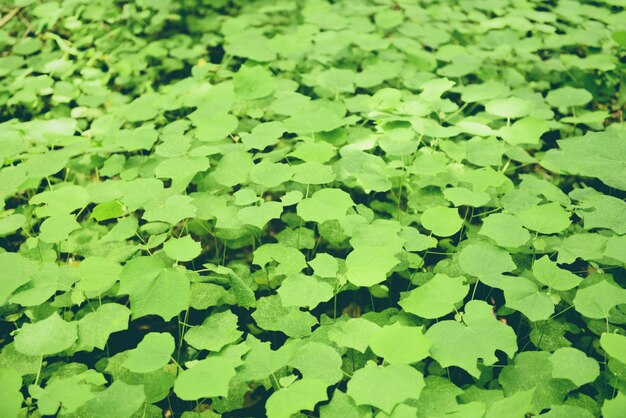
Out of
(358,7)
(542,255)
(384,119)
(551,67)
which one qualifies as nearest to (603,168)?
(542,255)

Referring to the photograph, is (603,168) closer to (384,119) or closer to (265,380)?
(384,119)

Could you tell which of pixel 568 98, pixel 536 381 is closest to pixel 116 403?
pixel 536 381

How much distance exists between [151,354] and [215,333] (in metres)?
0.23

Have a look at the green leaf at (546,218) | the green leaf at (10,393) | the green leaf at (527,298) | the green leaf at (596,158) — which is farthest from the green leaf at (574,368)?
the green leaf at (10,393)

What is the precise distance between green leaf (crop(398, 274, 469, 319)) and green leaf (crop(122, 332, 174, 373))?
829 millimetres

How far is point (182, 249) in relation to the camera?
179cm

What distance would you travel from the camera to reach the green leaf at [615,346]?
1.41 meters

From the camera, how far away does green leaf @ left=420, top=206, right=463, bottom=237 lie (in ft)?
6.22

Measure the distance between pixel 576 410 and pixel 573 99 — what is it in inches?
80.8

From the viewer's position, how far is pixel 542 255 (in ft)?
6.36

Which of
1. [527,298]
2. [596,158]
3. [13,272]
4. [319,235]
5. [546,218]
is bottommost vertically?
[319,235]

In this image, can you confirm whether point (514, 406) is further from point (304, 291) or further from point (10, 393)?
point (10, 393)

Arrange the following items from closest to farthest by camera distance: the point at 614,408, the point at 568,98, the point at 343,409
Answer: the point at 614,408
the point at 343,409
the point at 568,98

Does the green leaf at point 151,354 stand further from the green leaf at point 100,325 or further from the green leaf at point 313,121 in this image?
the green leaf at point 313,121
